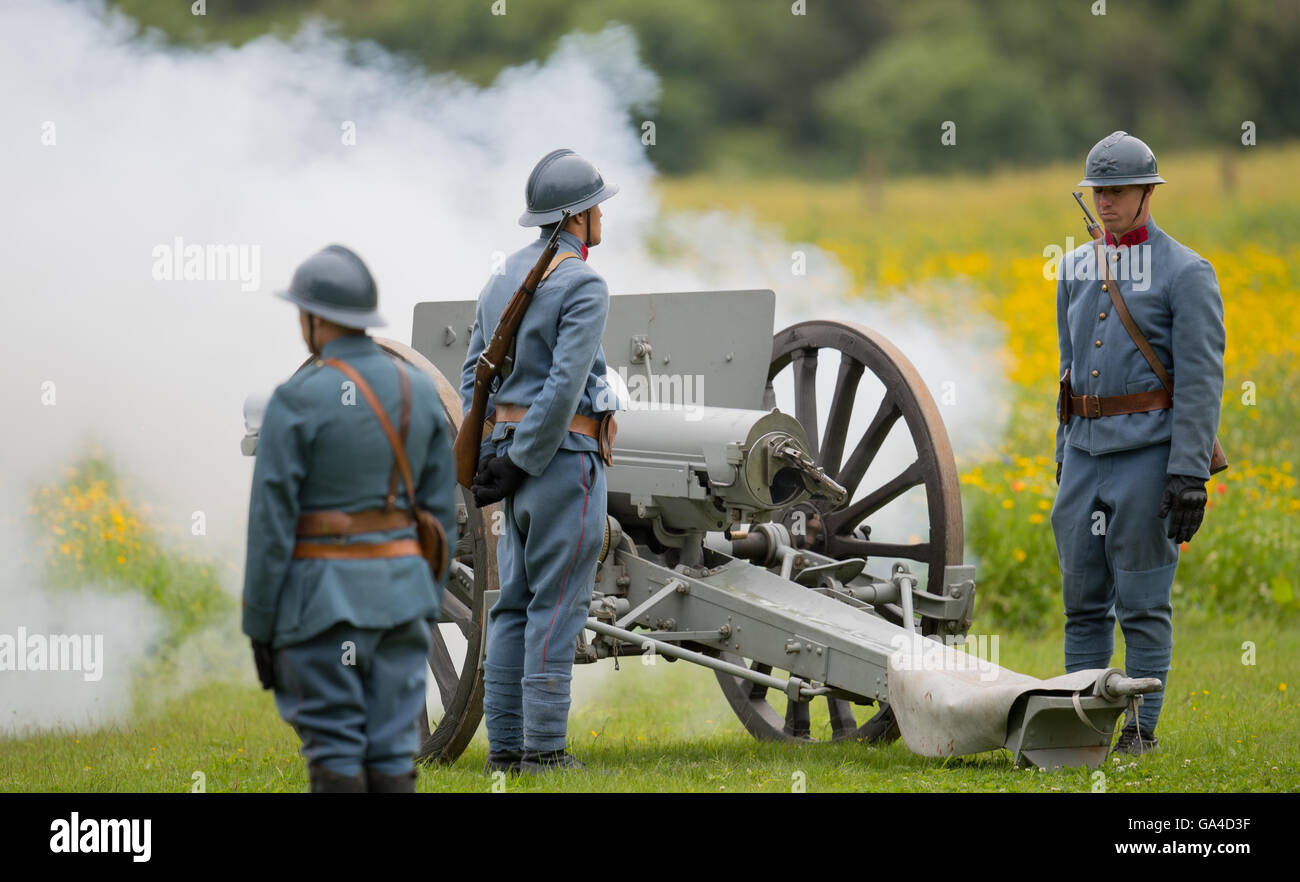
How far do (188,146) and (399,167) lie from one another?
108 cm

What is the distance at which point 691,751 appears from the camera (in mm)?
6227

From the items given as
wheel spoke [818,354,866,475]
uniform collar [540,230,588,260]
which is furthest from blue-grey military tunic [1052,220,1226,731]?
uniform collar [540,230,588,260]

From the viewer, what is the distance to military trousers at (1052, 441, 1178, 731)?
5.69 m

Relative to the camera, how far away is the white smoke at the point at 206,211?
8875 mm

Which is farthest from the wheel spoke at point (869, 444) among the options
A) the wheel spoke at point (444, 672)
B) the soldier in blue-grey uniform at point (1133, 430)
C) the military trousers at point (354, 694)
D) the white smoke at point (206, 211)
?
the military trousers at point (354, 694)

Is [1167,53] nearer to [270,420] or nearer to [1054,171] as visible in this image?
[1054,171]

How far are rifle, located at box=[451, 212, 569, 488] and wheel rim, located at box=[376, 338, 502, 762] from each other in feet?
0.28

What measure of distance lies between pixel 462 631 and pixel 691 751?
1.09m

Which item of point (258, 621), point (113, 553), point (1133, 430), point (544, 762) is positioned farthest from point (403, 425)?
point (113, 553)

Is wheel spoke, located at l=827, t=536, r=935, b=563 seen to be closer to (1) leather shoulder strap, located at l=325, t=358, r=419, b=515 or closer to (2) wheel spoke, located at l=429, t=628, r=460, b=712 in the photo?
(2) wheel spoke, located at l=429, t=628, r=460, b=712

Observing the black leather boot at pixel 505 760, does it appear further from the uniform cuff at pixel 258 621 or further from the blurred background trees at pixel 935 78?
the blurred background trees at pixel 935 78

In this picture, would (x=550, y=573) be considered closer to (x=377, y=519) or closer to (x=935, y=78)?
(x=377, y=519)

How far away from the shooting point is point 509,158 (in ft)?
30.1

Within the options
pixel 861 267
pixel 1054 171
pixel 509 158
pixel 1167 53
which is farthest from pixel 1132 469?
pixel 1167 53
